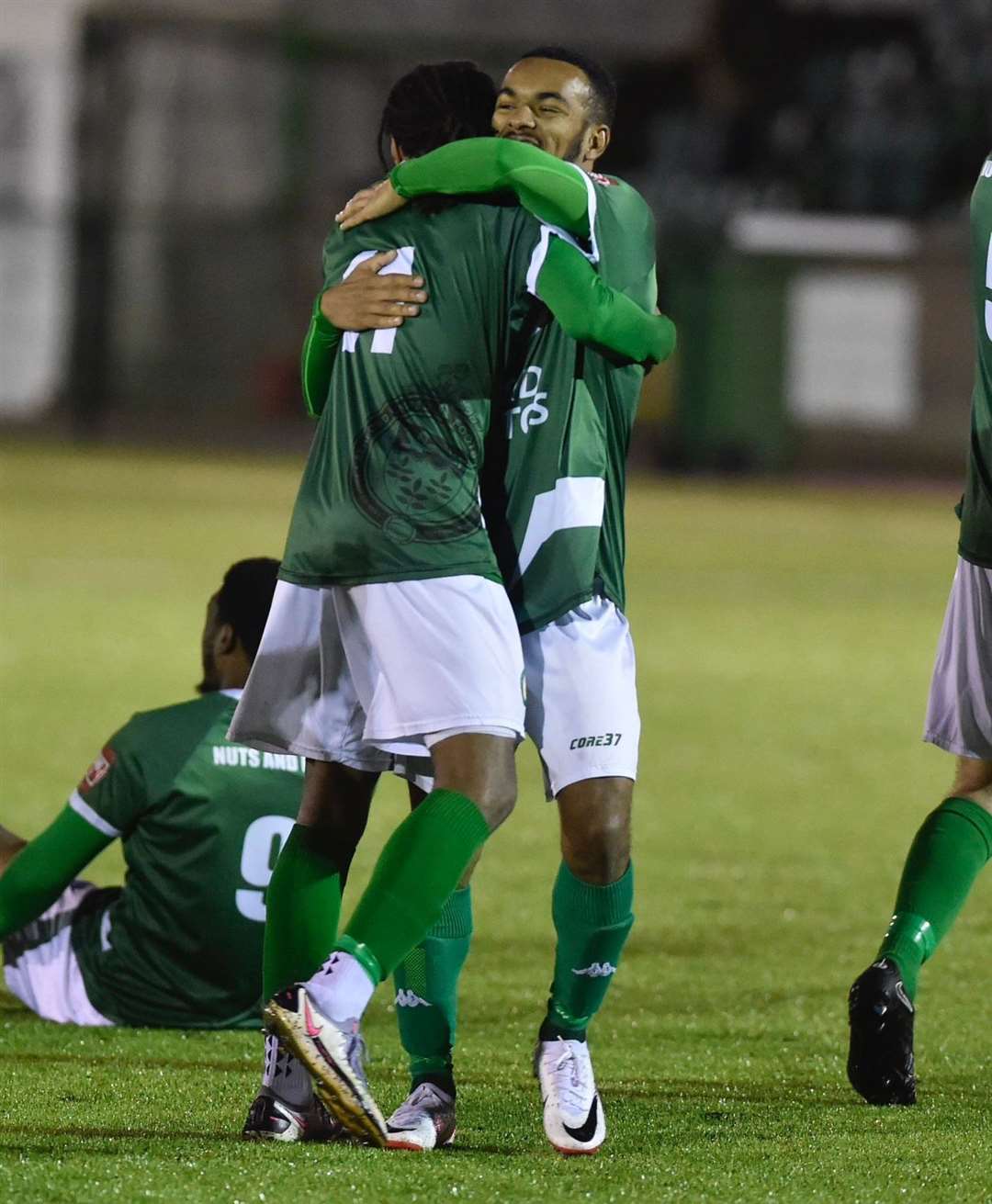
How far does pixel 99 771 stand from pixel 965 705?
172 cm

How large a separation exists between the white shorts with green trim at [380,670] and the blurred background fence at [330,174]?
94.1ft

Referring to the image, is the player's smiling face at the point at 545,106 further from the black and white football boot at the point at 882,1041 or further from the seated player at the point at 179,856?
the black and white football boot at the point at 882,1041

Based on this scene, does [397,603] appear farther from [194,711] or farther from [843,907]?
[843,907]

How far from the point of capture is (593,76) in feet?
11.6

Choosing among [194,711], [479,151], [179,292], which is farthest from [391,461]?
[179,292]

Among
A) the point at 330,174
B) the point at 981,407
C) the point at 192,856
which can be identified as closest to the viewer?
the point at 981,407

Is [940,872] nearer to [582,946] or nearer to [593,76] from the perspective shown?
[582,946]

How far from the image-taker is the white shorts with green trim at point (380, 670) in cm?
322

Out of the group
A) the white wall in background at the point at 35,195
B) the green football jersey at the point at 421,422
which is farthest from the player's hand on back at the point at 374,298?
the white wall in background at the point at 35,195

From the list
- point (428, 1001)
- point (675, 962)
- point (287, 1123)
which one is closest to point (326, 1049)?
point (287, 1123)

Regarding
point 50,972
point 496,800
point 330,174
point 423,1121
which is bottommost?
point 50,972

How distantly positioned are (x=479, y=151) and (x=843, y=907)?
3.53 metres

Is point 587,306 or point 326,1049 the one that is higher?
point 587,306

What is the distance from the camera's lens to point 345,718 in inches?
134
